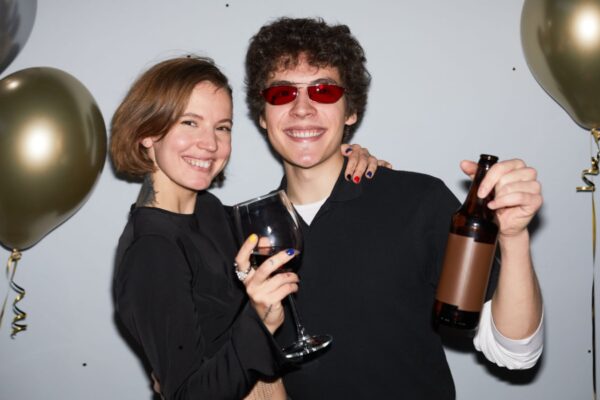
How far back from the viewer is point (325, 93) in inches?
77.6

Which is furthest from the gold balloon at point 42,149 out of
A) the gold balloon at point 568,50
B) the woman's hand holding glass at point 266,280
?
the gold balloon at point 568,50

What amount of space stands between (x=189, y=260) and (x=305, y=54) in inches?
32.8

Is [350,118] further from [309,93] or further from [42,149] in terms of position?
[42,149]

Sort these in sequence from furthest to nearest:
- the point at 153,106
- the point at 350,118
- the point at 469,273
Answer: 1. the point at 350,118
2. the point at 153,106
3. the point at 469,273

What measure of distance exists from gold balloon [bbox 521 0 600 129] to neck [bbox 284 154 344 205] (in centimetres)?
95

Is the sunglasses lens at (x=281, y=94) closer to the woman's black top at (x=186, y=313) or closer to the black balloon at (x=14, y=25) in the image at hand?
the woman's black top at (x=186, y=313)

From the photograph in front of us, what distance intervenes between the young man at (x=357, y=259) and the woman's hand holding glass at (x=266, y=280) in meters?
0.40

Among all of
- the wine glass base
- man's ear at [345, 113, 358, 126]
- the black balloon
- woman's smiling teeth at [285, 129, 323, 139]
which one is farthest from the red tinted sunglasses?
the black balloon

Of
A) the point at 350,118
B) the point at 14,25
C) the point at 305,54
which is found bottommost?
the point at 350,118

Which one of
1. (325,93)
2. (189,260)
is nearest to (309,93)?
(325,93)

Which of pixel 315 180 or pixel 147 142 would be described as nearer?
pixel 147 142

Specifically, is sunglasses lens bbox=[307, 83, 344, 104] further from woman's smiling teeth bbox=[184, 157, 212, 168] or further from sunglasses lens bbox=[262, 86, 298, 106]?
woman's smiling teeth bbox=[184, 157, 212, 168]

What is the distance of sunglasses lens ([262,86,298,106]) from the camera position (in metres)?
1.96

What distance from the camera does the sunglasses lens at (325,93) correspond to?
196 cm
